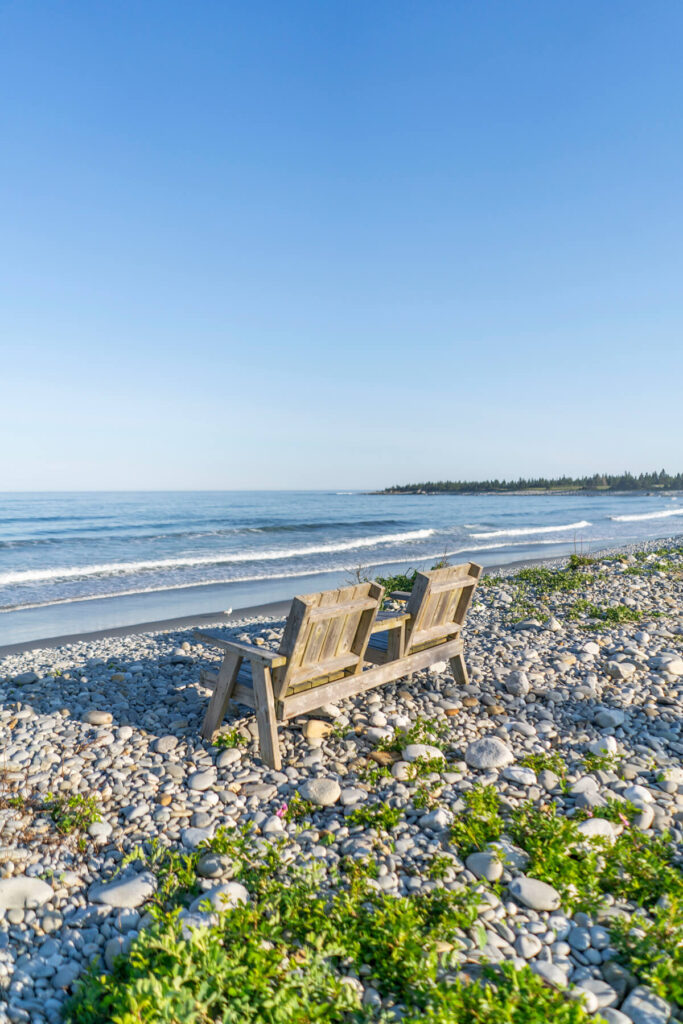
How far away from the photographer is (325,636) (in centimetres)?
507

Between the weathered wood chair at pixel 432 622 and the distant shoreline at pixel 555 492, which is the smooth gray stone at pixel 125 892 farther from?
the distant shoreline at pixel 555 492

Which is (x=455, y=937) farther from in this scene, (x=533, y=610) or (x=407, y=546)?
(x=407, y=546)

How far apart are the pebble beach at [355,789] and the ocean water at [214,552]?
20.7ft

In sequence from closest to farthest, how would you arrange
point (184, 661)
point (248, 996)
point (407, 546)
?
point (248, 996), point (184, 661), point (407, 546)

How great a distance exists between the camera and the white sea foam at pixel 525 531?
3023cm

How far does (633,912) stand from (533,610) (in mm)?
7067

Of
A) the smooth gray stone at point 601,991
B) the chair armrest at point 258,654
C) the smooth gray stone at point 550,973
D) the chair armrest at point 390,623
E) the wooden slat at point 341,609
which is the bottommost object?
the smooth gray stone at point 601,991

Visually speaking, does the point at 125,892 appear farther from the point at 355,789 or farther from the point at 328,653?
the point at 328,653

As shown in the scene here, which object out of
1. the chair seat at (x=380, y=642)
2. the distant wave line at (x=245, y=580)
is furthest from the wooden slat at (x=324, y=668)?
the distant wave line at (x=245, y=580)

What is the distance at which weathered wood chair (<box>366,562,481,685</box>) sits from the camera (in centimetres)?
592

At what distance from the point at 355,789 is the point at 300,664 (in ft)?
3.59

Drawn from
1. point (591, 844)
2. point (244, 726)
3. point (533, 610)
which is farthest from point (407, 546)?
point (591, 844)

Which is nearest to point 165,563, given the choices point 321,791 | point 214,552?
point 214,552

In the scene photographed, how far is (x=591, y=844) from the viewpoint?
11.7 ft
